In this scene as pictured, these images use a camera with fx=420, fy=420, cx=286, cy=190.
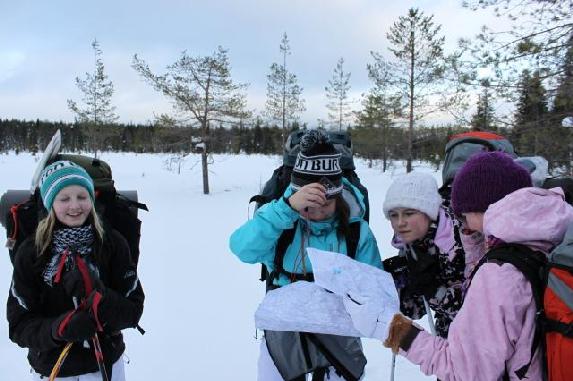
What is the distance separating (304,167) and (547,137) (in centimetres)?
654

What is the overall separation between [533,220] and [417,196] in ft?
2.24

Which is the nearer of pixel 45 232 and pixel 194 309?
pixel 45 232

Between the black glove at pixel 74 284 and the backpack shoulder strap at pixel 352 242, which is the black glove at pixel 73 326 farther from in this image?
the backpack shoulder strap at pixel 352 242

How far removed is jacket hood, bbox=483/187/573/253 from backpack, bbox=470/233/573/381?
0.05m

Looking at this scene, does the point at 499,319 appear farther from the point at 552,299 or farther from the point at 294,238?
the point at 294,238

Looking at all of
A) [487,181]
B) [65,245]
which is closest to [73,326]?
[65,245]

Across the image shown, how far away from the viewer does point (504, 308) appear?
4.03 ft

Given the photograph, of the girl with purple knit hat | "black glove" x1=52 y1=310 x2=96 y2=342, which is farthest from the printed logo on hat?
"black glove" x1=52 y1=310 x2=96 y2=342

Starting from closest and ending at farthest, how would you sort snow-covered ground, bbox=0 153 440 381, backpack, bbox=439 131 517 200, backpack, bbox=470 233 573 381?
1. backpack, bbox=470 233 573 381
2. backpack, bbox=439 131 517 200
3. snow-covered ground, bbox=0 153 440 381

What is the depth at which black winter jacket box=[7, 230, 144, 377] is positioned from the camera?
1976 mm

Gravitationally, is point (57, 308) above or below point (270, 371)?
above

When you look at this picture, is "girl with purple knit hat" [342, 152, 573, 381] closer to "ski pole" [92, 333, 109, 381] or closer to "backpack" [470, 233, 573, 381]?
"backpack" [470, 233, 573, 381]

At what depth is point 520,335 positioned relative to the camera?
1.24m

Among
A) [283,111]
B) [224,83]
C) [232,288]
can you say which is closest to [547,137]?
[232,288]
